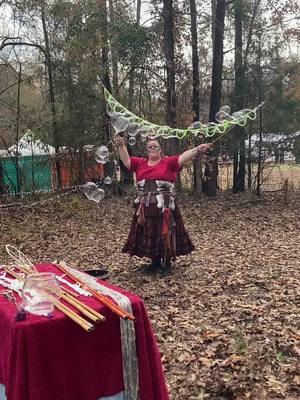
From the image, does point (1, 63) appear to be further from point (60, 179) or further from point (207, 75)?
point (207, 75)

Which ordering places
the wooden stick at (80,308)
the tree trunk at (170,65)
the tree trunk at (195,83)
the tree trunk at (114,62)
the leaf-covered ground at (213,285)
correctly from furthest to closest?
the tree trunk at (195,83) → the tree trunk at (114,62) → the tree trunk at (170,65) → the leaf-covered ground at (213,285) → the wooden stick at (80,308)

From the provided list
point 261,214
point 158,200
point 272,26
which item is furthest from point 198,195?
point 158,200

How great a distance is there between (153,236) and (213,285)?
2.90 ft

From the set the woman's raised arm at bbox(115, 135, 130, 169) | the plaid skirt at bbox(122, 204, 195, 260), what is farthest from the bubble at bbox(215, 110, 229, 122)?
the woman's raised arm at bbox(115, 135, 130, 169)

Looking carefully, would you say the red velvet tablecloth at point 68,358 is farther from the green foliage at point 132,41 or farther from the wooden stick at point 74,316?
the green foliage at point 132,41

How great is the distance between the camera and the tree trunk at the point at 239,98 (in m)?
15.0

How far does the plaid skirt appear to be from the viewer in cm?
623

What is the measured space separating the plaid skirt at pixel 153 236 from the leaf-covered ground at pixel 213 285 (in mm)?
327

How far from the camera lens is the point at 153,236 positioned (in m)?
6.27

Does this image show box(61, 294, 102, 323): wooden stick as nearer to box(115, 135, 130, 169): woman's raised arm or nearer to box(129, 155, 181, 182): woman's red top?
box(115, 135, 130, 169): woman's raised arm

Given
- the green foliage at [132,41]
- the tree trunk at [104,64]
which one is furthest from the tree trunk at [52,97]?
the green foliage at [132,41]

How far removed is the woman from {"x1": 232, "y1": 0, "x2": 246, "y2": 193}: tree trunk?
9.04m

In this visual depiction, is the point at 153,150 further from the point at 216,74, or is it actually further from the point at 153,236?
the point at 216,74

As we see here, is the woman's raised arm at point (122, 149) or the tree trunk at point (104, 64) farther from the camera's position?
the tree trunk at point (104, 64)
